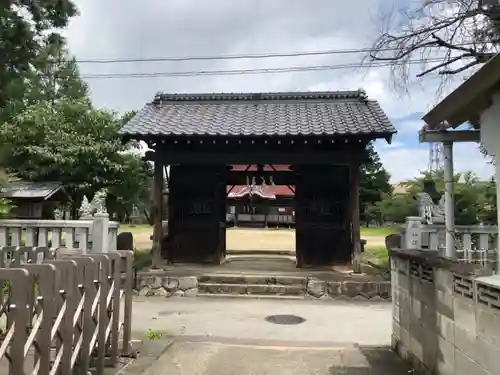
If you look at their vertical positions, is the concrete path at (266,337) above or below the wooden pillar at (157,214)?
below

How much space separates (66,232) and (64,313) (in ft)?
20.2

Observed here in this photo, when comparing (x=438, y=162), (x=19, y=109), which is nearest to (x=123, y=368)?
(x=438, y=162)

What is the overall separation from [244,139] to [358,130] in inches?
109

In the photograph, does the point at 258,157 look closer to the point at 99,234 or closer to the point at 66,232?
the point at 99,234

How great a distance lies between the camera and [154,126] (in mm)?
12117

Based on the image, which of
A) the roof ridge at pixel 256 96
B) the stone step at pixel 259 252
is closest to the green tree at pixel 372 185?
the stone step at pixel 259 252

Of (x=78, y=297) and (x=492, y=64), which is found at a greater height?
(x=492, y=64)

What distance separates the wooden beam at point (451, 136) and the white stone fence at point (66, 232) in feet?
22.2

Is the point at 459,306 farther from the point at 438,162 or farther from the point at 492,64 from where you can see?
the point at 438,162

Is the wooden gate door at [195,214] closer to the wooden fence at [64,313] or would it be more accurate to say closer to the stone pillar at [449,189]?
the wooden fence at [64,313]

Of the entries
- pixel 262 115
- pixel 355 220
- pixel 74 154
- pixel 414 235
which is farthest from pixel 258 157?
pixel 74 154

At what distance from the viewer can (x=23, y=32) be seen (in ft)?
30.0

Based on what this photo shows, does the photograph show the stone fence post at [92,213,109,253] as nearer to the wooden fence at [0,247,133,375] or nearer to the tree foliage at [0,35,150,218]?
the wooden fence at [0,247,133,375]

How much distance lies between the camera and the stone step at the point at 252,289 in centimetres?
1043
